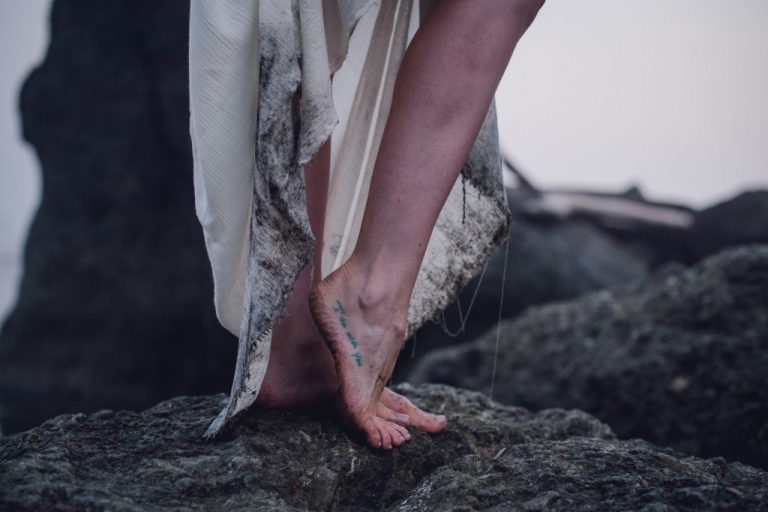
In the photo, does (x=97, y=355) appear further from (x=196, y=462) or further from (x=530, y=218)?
(x=196, y=462)

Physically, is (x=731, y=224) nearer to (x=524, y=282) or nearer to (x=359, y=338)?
(x=524, y=282)

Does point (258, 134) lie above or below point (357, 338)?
above

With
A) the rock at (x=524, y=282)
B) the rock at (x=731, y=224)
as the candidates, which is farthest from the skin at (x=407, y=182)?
the rock at (x=731, y=224)

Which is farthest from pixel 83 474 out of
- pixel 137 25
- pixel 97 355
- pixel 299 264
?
pixel 137 25

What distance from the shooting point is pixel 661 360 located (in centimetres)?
280

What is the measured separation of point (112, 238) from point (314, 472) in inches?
211

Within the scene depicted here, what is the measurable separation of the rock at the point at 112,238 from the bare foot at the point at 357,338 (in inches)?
180

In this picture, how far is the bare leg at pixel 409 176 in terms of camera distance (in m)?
1.48

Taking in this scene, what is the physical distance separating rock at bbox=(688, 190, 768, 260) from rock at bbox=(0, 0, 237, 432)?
443 centimetres

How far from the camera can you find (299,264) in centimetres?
149

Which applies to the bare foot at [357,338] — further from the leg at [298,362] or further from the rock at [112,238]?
the rock at [112,238]

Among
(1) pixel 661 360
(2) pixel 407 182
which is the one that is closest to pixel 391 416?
(2) pixel 407 182

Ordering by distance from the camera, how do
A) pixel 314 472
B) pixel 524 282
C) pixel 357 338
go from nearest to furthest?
pixel 314 472 < pixel 357 338 < pixel 524 282

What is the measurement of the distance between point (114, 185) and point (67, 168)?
0.60 metres
